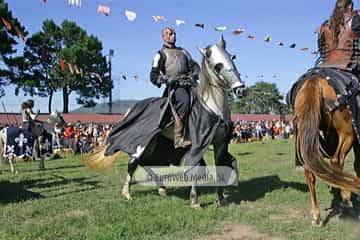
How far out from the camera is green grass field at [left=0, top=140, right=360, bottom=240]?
4633 millimetres

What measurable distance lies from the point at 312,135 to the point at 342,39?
1459mm

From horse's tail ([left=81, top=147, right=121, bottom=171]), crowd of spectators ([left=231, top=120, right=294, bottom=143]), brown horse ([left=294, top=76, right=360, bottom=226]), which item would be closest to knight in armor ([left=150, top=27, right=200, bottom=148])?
horse's tail ([left=81, top=147, right=121, bottom=171])

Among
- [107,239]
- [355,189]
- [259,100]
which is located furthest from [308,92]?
[259,100]

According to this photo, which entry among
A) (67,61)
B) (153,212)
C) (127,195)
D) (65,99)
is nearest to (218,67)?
(153,212)

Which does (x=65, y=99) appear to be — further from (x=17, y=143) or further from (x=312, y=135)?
(x=312, y=135)

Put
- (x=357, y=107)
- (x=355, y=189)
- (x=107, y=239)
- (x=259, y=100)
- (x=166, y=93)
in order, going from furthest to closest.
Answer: (x=259, y=100) → (x=166, y=93) → (x=357, y=107) → (x=107, y=239) → (x=355, y=189)

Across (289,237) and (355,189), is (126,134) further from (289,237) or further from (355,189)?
(355,189)

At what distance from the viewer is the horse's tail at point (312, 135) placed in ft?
13.8

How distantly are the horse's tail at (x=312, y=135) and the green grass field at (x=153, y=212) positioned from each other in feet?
2.22

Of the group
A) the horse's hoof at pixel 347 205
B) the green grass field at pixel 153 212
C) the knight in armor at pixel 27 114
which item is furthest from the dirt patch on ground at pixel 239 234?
the knight in armor at pixel 27 114

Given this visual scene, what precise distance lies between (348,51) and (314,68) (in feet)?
1.51

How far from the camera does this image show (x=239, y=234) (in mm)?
4613

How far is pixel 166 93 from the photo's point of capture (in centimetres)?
642

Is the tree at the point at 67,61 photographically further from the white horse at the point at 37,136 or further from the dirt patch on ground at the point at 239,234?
the dirt patch on ground at the point at 239,234
